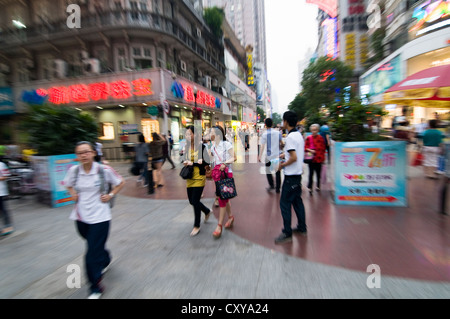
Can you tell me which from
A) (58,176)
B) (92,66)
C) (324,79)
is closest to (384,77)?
(324,79)

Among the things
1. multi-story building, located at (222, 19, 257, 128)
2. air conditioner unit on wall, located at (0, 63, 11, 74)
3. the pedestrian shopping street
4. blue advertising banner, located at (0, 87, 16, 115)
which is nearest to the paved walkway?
the pedestrian shopping street

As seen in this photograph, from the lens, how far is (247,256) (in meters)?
3.19

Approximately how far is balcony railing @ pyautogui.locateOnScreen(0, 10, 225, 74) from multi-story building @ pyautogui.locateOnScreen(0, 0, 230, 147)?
6cm

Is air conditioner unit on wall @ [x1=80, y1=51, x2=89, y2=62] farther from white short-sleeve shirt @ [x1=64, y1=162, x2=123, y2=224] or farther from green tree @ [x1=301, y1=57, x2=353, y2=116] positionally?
green tree @ [x1=301, y1=57, x2=353, y2=116]

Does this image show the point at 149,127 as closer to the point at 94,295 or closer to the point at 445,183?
the point at 94,295

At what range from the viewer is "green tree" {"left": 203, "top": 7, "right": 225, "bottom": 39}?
28.2m

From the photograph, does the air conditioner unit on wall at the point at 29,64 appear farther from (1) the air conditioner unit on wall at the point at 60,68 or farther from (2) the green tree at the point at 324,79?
(2) the green tree at the point at 324,79

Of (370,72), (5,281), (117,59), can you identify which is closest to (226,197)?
(5,281)

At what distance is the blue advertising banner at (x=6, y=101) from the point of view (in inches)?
756

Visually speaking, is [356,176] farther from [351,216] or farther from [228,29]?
[228,29]

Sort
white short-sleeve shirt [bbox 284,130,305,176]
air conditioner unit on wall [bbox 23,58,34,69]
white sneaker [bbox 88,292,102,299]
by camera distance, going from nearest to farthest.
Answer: white sneaker [bbox 88,292,102,299] → white short-sleeve shirt [bbox 284,130,305,176] → air conditioner unit on wall [bbox 23,58,34,69]

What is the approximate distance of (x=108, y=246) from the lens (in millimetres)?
3623

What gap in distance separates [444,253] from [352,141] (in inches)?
105
